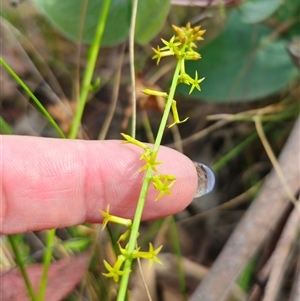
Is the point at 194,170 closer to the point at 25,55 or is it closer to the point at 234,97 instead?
the point at 234,97

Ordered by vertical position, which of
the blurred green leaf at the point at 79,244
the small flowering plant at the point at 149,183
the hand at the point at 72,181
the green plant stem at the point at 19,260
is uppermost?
the small flowering plant at the point at 149,183

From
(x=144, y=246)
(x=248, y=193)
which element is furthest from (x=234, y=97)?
(x=144, y=246)

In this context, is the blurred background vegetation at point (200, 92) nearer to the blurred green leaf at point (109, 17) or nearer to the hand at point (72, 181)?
the blurred green leaf at point (109, 17)

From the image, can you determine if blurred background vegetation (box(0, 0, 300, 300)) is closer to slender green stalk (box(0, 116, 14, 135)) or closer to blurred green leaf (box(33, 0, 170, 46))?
blurred green leaf (box(33, 0, 170, 46))

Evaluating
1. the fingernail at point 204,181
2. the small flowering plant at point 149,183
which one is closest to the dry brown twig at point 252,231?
the fingernail at point 204,181

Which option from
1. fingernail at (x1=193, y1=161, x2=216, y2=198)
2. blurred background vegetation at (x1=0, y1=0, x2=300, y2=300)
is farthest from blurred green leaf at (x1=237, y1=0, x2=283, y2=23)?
fingernail at (x1=193, y1=161, x2=216, y2=198)

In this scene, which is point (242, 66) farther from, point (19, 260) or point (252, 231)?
point (19, 260)

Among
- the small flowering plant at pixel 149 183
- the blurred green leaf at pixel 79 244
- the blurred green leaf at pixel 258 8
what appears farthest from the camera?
the blurred green leaf at pixel 258 8

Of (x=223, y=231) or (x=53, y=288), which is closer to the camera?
(x=53, y=288)
